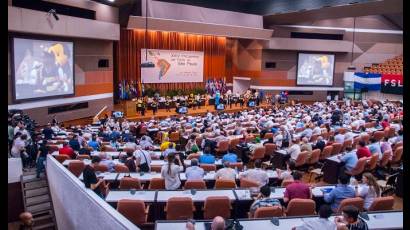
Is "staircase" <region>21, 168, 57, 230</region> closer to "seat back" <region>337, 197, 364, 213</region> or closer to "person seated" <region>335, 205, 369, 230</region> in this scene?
"seat back" <region>337, 197, 364, 213</region>

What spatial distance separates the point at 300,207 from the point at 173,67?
68.8ft

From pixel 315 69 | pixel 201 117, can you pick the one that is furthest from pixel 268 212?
pixel 315 69

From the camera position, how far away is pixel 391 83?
27109 millimetres

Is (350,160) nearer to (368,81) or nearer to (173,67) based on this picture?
(173,67)

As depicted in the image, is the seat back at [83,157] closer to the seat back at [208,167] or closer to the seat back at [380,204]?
the seat back at [208,167]

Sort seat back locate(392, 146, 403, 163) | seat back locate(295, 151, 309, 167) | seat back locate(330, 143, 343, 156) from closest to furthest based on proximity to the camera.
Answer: seat back locate(295, 151, 309, 167), seat back locate(392, 146, 403, 163), seat back locate(330, 143, 343, 156)

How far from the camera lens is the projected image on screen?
14680 mm

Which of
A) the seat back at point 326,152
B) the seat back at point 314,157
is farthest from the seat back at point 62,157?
the seat back at point 326,152

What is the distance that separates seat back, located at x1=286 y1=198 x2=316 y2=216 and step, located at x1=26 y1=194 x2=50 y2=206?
18.9 ft

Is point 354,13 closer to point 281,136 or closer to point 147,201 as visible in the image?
point 281,136

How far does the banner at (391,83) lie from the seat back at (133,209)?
2512cm

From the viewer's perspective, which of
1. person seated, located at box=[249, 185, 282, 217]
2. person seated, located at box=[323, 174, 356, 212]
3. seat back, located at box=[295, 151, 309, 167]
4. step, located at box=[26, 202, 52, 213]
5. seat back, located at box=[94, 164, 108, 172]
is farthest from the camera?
seat back, located at box=[295, 151, 309, 167]

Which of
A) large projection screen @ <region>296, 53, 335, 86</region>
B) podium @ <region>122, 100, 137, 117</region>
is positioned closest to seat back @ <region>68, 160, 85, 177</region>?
podium @ <region>122, 100, 137, 117</region>

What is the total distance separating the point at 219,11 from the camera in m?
24.1
